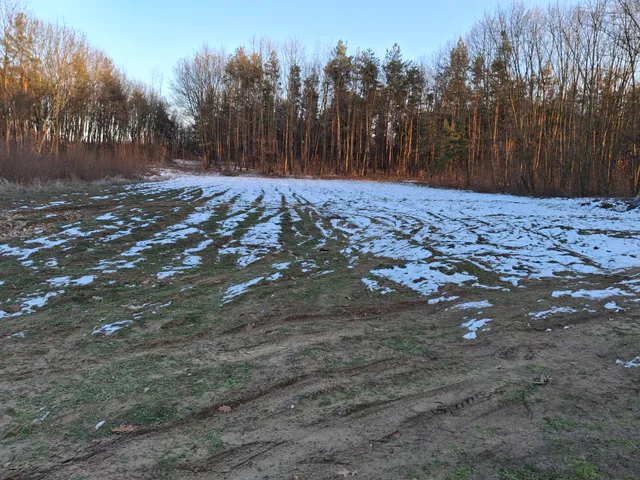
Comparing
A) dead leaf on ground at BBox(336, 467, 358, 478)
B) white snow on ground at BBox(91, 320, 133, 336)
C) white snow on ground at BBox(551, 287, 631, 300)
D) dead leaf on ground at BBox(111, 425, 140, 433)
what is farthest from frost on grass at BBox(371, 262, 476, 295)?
dead leaf on ground at BBox(111, 425, 140, 433)

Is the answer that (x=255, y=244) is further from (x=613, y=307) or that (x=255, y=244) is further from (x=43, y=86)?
(x=43, y=86)

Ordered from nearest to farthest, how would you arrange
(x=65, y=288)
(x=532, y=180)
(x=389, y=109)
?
1. (x=65, y=288)
2. (x=532, y=180)
3. (x=389, y=109)

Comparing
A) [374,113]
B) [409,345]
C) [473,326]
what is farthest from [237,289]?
[374,113]

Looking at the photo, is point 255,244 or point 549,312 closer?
point 549,312

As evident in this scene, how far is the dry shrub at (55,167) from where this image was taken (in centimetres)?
1608

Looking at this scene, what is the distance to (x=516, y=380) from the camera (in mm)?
2908

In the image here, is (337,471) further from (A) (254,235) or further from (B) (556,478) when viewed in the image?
(A) (254,235)

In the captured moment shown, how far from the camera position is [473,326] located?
395 centimetres

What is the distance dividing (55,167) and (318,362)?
67.6 ft

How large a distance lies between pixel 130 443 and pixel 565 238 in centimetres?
871

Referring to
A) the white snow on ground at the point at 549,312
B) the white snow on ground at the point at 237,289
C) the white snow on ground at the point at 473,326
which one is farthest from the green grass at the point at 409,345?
the white snow on ground at the point at 237,289

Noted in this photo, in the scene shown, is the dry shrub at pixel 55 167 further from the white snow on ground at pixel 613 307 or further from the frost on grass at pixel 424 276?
the white snow on ground at pixel 613 307

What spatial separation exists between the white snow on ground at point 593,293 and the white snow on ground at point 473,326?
1.37 metres

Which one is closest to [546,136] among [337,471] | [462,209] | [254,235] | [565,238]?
[462,209]
